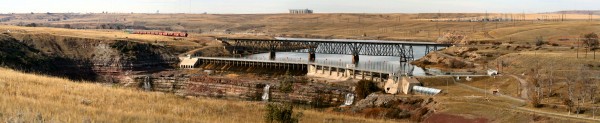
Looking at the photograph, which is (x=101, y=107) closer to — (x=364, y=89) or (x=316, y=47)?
(x=364, y=89)

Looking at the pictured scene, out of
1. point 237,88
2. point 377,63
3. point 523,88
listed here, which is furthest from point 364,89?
point 377,63

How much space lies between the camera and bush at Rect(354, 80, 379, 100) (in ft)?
257

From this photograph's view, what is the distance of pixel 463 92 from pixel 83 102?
47.9 metres

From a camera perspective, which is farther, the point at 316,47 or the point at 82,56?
the point at 316,47

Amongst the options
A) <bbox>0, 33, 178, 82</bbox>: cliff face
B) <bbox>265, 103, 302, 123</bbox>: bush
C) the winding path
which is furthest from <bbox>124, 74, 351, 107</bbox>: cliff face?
<bbox>265, 103, 302, 123</bbox>: bush

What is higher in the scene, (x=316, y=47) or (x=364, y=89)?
(x=316, y=47)

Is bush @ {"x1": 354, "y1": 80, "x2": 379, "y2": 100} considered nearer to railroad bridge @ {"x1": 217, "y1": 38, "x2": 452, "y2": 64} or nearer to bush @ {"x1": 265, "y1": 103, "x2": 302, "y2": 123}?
bush @ {"x1": 265, "y1": 103, "x2": 302, "y2": 123}

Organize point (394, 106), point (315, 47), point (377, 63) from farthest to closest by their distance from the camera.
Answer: point (315, 47), point (377, 63), point (394, 106)

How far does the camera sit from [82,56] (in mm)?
124000

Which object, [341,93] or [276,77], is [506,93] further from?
[276,77]

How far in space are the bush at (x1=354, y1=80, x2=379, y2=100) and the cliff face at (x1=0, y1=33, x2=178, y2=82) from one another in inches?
1996

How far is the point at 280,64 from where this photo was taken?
115 metres

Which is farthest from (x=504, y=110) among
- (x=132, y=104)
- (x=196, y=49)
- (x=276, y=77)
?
(x=196, y=49)

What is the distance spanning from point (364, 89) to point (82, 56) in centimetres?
6849
